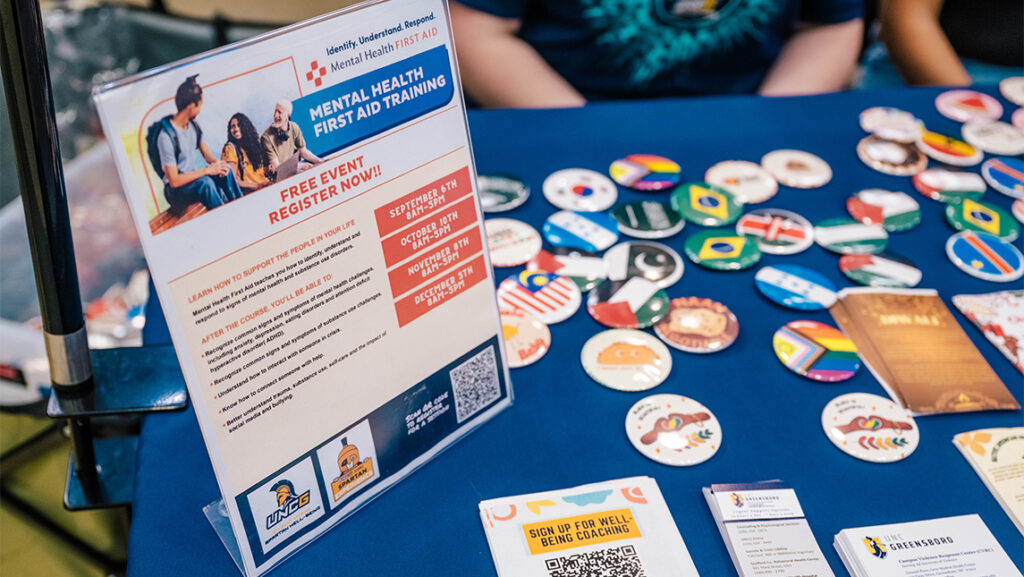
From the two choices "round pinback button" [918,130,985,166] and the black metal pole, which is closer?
the black metal pole

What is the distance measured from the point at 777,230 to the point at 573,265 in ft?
1.07

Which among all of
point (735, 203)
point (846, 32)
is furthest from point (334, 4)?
point (735, 203)

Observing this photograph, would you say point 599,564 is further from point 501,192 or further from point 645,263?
point 501,192

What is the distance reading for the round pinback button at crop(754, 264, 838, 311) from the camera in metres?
1.05

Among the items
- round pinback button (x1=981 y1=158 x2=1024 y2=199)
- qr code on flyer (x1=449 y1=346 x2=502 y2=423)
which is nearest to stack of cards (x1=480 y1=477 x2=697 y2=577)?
qr code on flyer (x1=449 y1=346 x2=502 y2=423)

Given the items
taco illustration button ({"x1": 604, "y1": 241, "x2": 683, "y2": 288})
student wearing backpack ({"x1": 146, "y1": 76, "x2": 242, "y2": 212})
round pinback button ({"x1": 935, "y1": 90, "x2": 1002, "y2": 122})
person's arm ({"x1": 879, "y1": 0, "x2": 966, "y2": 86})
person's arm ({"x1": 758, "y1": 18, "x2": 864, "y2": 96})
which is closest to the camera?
student wearing backpack ({"x1": 146, "y1": 76, "x2": 242, "y2": 212})

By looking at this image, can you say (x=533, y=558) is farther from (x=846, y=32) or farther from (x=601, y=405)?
(x=846, y=32)

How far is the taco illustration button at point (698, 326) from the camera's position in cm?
98

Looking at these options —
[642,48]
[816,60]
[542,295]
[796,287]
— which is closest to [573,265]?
[542,295]

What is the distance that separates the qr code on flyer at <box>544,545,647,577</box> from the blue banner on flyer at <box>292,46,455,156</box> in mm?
445

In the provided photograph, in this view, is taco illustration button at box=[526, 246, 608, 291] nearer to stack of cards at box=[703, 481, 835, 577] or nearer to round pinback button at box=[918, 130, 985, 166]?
stack of cards at box=[703, 481, 835, 577]

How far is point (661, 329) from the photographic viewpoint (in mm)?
1008

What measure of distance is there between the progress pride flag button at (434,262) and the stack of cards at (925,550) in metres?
0.48

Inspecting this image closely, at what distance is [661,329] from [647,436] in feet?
0.59
